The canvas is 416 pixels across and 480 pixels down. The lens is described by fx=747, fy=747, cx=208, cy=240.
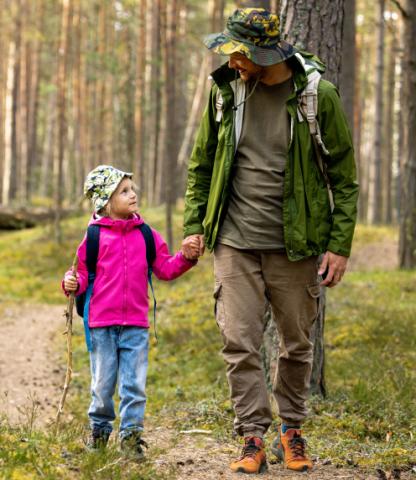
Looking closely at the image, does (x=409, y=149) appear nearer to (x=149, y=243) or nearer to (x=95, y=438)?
(x=149, y=243)

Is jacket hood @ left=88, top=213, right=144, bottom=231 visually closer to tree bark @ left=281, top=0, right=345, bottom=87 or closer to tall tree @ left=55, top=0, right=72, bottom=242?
tree bark @ left=281, top=0, right=345, bottom=87

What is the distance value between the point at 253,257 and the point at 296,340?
574mm

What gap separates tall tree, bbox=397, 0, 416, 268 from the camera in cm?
1323

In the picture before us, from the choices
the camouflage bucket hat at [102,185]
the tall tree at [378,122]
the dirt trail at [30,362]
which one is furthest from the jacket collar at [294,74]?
the tall tree at [378,122]

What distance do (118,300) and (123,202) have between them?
60 cm

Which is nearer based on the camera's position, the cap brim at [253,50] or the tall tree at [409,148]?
the cap brim at [253,50]

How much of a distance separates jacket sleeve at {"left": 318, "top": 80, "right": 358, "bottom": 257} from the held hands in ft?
2.55

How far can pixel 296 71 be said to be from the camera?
14.1 ft

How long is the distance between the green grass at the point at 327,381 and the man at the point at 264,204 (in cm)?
93

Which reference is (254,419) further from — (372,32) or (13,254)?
(372,32)

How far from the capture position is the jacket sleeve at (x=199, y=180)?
4.53 meters

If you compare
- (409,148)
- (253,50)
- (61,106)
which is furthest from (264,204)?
(61,106)

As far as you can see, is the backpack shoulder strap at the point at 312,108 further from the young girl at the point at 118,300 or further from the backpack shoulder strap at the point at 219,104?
the young girl at the point at 118,300

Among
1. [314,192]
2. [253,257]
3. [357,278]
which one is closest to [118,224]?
[253,257]
